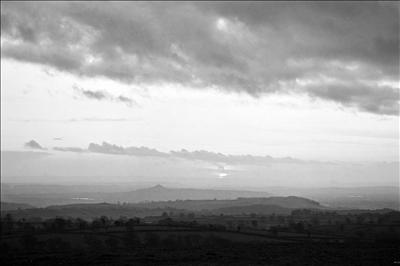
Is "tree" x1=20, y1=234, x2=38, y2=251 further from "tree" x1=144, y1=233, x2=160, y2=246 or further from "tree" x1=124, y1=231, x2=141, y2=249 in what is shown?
"tree" x1=144, y1=233, x2=160, y2=246

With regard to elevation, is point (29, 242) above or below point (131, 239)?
below

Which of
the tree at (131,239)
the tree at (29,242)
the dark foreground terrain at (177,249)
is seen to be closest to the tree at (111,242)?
the dark foreground terrain at (177,249)

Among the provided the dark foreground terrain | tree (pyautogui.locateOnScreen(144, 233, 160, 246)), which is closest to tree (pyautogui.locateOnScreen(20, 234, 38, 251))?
the dark foreground terrain

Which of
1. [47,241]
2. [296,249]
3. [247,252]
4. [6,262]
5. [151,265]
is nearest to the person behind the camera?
[151,265]

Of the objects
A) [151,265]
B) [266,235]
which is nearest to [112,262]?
[151,265]

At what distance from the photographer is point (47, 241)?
94062 millimetres

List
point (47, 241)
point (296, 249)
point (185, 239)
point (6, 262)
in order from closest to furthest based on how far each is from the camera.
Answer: point (6, 262) → point (296, 249) → point (47, 241) → point (185, 239)

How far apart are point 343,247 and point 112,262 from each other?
143 ft

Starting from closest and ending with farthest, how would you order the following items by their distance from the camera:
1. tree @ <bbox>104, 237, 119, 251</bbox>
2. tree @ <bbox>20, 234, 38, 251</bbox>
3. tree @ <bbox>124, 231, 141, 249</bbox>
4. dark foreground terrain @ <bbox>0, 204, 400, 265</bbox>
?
1. dark foreground terrain @ <bbox>0, 204, 400, 265</bbox>
2. tree @ <bbox>20, 234, 38, 251</bbox>
3. tree @ <bbox>104, 237, 119, 251</bbox>
4. tree @ <bbox>124, 231, 141, 249</bbox>

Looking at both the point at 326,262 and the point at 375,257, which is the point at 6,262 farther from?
the point at 375,257

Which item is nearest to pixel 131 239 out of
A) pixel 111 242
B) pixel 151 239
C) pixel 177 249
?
pixel 151 239

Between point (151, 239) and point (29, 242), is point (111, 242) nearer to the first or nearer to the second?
point (151, 239)

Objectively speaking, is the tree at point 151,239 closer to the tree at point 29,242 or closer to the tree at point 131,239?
the tree at point 131,239

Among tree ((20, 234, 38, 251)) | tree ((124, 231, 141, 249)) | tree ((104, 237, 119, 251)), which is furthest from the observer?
tree ((124, 231, 141, 249))
